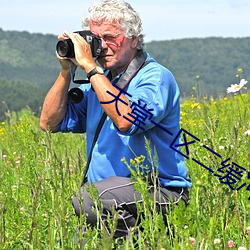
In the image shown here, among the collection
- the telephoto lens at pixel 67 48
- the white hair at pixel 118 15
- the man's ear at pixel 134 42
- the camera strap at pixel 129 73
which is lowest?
the camera strap at pixel 129 73

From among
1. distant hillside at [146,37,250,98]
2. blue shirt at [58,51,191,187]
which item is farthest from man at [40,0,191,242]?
distant hillside at [146,37,250,98]

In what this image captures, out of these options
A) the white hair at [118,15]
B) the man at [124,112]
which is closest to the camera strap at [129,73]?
the man at [124,112]

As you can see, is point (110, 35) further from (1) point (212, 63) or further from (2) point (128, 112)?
(1) point (212, 63)

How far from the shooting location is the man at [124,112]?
3.29m

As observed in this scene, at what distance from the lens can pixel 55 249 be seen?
9.09 ft

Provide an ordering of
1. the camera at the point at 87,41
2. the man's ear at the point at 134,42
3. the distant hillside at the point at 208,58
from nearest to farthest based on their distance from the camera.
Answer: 1. the camera at the point at 87,41
2. the man's ear at the point at 134,42
3. the distant hillside at the point at 208,58

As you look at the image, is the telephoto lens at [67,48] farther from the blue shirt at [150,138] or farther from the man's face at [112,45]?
the blue shirt at [150,138]

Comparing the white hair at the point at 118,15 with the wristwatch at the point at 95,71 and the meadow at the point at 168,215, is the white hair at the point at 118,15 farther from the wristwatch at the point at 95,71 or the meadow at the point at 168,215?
the meadow at the point at 168,215

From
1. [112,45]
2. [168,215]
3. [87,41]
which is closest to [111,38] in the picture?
[112,45]

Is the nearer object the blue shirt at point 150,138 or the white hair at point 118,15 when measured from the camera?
the blue shirt at point 150,138

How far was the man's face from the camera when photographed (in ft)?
11.7

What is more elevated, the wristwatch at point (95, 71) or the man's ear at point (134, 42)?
the man's ear at point (134, 42)

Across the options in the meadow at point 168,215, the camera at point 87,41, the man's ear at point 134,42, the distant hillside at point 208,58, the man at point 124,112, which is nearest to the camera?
the meadow at point 168,215

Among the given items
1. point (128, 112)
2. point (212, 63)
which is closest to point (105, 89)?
point (128, 112)
